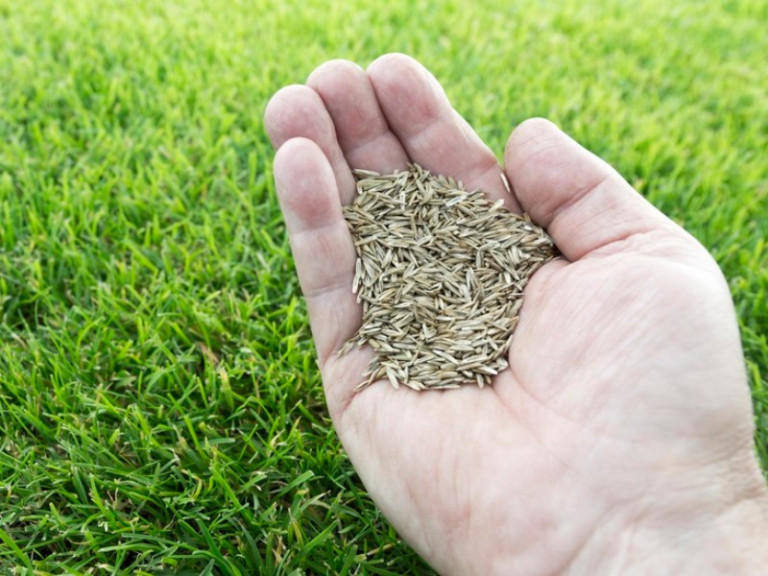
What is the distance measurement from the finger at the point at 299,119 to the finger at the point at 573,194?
608mm

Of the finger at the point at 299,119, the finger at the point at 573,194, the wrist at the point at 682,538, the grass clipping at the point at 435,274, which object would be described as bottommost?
the wrist at the point at 682,538

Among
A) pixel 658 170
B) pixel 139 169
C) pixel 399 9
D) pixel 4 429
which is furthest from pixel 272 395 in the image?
pixel 399 9

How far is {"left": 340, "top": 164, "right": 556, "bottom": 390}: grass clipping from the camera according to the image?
211cm

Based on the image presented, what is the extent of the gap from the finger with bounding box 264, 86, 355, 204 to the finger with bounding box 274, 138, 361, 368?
0.18 metres

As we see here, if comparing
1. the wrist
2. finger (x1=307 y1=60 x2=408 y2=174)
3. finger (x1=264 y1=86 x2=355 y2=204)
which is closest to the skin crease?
the wrist

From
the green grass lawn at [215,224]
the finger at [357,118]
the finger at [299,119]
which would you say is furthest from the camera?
the finger at [357,118]

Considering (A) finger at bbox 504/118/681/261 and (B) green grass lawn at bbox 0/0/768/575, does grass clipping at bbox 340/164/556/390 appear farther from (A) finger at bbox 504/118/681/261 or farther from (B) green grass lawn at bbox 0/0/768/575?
(B) green grass lawn at bbox 0/0/768/575

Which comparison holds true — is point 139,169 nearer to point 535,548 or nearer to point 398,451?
point 398,451

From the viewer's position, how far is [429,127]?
98.7 inches

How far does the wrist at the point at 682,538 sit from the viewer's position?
162 centimetres

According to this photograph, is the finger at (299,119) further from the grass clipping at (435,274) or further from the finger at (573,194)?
the finger at (573,194)

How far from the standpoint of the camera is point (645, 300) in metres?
1.82

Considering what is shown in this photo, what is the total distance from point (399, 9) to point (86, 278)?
9.79 ft

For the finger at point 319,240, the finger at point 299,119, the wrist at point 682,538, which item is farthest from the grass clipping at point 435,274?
the wrist at point 682,538
